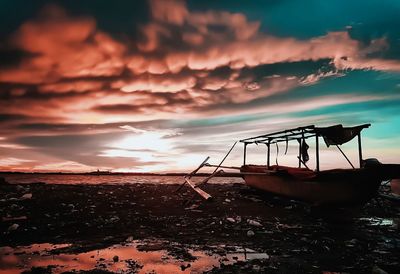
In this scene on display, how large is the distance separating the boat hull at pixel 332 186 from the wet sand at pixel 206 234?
0.50 m

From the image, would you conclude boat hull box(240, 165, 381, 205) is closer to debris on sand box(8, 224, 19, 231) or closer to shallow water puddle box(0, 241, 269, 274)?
shallow water puddle box(0, 241, 269, 274)

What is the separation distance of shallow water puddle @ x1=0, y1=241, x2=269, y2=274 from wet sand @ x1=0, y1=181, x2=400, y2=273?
0.02 m

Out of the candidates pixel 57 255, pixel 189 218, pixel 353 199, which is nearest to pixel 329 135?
pixel 353 199

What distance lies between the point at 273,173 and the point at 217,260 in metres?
7.27

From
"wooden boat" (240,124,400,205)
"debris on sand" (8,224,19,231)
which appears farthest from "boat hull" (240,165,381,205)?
"debris on sand" (8,224,19,231)

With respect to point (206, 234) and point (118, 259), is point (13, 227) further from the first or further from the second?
point (206, 234)

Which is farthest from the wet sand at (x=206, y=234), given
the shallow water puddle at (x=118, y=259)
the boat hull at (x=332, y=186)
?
the boat hull at (x=332, y=186)

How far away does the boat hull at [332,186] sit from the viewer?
27.8 ft

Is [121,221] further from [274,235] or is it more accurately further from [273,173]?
[273,173]

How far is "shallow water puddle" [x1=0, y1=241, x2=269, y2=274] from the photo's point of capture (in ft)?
16.1

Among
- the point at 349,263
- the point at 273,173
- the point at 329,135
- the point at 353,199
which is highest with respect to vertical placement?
the point at 329,135

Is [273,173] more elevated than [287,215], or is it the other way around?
[273,173]

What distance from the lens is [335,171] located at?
29.9 ft

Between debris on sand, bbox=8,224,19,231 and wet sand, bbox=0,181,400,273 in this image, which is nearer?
wet sand, bbox=0,181,400,273
